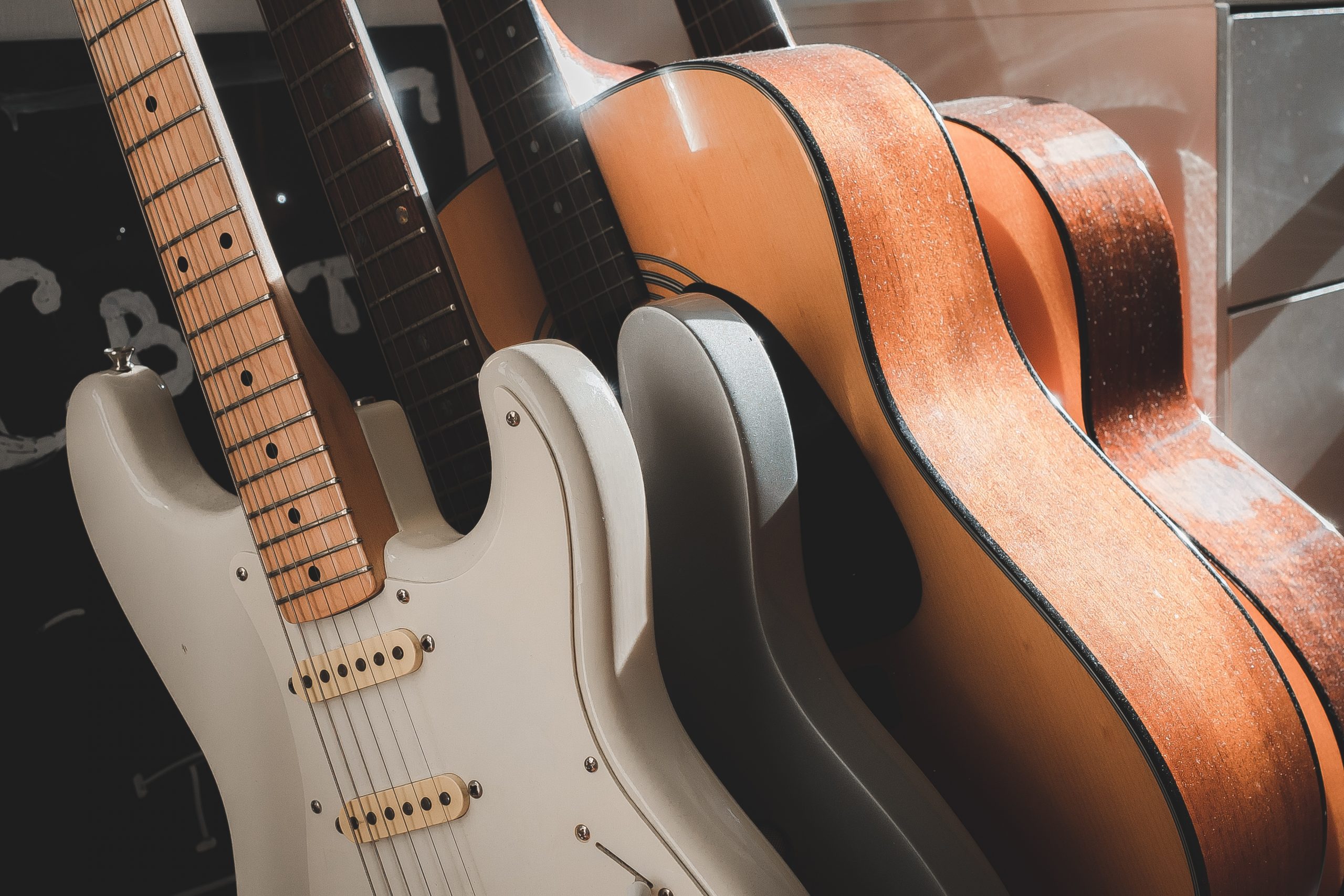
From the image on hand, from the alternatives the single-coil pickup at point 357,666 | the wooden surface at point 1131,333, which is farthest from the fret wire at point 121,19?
the wooden surface at point 1131,333

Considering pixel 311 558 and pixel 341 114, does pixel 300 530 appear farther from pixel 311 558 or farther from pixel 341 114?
pixel 341 114

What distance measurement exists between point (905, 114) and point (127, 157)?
1.41ft

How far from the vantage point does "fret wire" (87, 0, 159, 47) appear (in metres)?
0.44

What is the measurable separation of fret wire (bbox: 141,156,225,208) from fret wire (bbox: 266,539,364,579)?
192 millimetres

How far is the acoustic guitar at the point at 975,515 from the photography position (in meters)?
0.45

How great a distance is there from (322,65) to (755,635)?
0.40 m

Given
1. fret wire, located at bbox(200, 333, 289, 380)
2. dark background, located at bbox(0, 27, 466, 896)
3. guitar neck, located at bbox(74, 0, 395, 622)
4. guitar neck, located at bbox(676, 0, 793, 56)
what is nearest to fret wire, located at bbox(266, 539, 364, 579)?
guitar neck, located at bbox(74, 0, 395, 622)

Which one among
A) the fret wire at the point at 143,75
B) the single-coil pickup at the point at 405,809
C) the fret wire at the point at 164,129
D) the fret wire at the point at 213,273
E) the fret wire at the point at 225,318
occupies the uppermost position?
the fret wire at the point at 143,75

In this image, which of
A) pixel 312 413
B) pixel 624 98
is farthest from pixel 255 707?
pixel 624 98

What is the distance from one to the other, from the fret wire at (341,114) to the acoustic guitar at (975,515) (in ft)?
0.46

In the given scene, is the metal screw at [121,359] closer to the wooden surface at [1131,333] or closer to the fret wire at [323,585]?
the fret wire at [323,585]

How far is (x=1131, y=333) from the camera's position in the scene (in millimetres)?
672

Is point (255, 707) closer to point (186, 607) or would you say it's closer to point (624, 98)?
point (186, 607)

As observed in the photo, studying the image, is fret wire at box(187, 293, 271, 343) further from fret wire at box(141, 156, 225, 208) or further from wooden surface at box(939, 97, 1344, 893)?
wooden surface at box(939, 97, 1344, 893)
